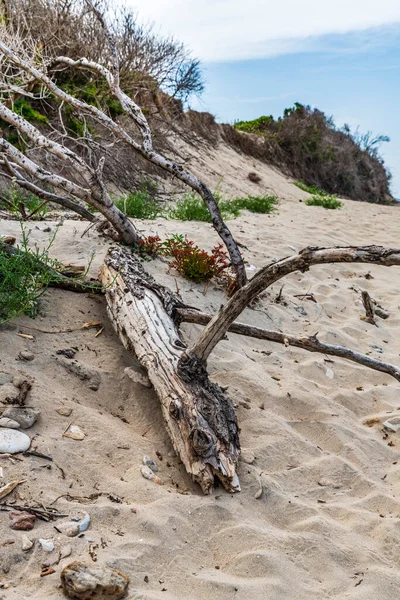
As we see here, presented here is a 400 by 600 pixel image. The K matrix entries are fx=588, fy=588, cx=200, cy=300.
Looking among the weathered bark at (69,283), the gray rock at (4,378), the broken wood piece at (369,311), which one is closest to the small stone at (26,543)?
the gray rock at (4,378)

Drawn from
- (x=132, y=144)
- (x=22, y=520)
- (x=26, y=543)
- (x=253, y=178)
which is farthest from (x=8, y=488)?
(x=253, y=178)

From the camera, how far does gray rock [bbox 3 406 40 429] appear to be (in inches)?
107

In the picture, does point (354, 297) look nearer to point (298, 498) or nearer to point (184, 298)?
point (184, 298)

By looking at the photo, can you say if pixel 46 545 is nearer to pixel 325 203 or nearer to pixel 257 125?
pixel 325 203

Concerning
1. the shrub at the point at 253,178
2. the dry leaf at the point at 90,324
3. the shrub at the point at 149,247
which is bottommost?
the dry leaf at the point at 90,324

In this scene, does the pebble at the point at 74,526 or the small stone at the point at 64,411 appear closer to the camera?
the pebble at the point at 74,526

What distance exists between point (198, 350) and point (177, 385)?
211 millimetres

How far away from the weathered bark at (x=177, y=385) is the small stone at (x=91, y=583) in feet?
2.45

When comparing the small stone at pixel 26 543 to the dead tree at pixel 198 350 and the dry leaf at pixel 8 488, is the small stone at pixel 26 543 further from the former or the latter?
the dead tree at pixel 198 350

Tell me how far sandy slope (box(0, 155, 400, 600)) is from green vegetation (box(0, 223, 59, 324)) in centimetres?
11

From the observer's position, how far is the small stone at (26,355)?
322 centimetres

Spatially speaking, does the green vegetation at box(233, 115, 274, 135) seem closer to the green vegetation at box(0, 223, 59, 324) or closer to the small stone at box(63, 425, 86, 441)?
the green vegetation at box(0, 223, 59, 324)

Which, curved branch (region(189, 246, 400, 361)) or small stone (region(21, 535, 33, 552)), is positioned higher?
curved branch (region(189, 246, 400, 361))

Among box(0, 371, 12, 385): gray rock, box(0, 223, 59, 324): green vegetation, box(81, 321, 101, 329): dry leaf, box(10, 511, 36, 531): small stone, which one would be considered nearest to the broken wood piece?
box(81, 321, 101, 329): dry leaf
